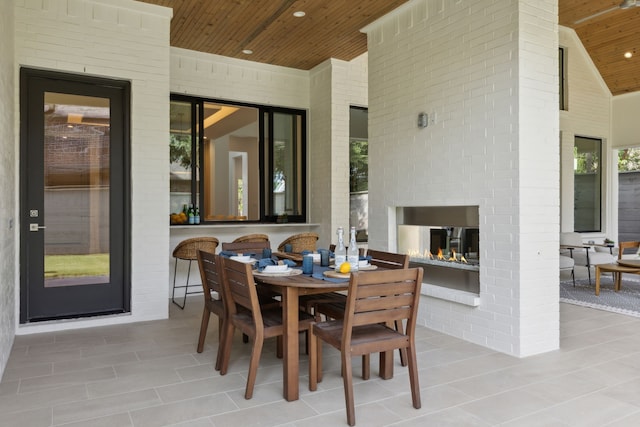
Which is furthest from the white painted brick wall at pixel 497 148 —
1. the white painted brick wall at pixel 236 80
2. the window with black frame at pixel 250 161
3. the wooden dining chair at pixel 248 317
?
the window with black frame at pixel 250 161

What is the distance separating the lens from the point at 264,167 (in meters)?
6.72

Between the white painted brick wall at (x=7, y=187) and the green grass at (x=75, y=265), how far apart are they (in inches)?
13.0

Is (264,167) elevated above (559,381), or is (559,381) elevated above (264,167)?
(264,167)

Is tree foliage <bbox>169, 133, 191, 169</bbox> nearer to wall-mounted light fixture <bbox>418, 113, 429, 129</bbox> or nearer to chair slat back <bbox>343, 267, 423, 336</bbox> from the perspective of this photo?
wall-mounted light fixture <bbox>418, 113, 429, 129</bbox>

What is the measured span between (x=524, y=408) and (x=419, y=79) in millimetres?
3079

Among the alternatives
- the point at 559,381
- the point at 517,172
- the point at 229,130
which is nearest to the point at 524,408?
the point at 559,381

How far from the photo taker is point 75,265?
4.54 meters

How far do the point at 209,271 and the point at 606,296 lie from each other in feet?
16.9

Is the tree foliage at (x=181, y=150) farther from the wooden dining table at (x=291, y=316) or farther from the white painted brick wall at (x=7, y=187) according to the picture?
the wooden dining table at (x=291, y=316)

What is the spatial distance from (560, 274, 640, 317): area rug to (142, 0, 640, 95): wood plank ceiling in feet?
11.2

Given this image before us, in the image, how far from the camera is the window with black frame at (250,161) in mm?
6434

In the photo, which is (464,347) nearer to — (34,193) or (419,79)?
(419,79)

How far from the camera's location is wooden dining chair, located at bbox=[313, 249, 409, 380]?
3235 millimetres

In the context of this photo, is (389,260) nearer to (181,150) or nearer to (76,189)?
(76,189)
